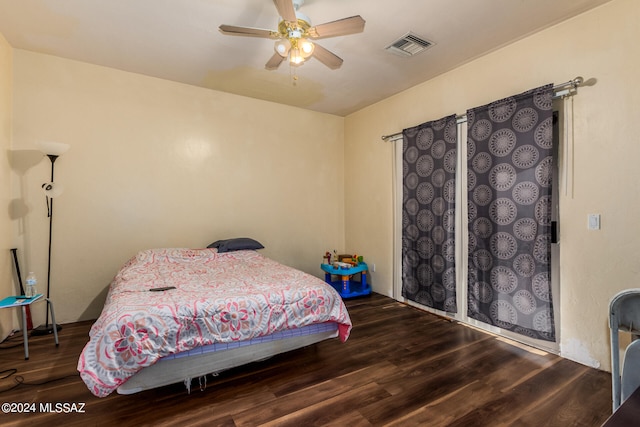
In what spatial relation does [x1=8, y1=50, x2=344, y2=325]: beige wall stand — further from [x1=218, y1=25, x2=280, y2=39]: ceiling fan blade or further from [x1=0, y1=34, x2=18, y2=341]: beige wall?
[x1=218, y1=25, x2=280, y2=39]: ceiling fan blade

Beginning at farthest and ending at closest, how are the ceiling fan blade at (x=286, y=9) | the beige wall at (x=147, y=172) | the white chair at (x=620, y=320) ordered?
1. the beige wall at (x=147, y=172)
2. the ceiling fan blade at (x=286, y=9)
3. the white chair at (x=620, y=320)

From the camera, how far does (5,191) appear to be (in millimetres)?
2791

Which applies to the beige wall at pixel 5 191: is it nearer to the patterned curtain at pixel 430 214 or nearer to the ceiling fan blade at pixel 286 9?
the ceiling fan blade at pixel 286 9

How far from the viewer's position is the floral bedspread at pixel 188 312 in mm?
1646

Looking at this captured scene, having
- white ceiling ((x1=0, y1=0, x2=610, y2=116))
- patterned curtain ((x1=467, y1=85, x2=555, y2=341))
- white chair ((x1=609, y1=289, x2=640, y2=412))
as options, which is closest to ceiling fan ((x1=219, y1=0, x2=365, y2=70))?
white ceiling ((x1=0, y1=0, x2=610, y2=116))

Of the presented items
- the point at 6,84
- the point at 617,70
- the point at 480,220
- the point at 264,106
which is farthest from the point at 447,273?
the point at 6,84

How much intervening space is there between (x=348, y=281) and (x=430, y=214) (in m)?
1.42

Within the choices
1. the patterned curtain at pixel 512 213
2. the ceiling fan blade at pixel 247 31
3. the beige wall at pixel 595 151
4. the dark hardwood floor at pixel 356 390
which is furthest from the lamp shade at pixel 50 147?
the beige wall at pixel 595 151

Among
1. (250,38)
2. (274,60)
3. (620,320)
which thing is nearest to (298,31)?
(274,60)

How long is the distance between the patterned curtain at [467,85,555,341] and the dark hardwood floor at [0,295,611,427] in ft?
1.17

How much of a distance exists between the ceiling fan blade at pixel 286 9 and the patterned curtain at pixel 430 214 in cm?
203

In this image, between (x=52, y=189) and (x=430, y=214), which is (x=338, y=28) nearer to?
(x=430, y=214)

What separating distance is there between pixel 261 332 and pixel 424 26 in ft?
8.86

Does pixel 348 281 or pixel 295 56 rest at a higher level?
pixel 295 56
